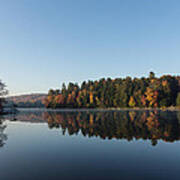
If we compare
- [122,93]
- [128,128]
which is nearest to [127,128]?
[128,128]

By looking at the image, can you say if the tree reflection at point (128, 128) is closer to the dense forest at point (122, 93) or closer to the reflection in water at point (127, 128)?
the reflection in water at point (127, 128)

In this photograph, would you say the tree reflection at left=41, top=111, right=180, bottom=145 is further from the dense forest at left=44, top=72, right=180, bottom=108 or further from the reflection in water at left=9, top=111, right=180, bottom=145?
the dense forest at left=44, top=72, right=180, bottom=108

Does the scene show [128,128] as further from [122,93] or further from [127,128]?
[122,93]

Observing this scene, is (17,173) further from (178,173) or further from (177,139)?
(177,139)

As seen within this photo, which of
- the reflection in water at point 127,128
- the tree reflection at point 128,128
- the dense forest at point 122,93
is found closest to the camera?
the tree reflection at point 128,128

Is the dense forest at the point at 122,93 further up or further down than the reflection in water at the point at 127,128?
further up

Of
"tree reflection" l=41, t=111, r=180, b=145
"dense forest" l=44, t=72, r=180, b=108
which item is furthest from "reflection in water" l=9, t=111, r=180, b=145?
"dense forest" l=44, t=72, r=180, b=108

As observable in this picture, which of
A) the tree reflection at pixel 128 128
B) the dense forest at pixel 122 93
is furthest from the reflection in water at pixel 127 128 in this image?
the dense forest at pixel 122 93

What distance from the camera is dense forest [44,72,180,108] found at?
97931 millimetres

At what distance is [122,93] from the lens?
112 m

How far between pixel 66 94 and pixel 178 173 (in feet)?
466

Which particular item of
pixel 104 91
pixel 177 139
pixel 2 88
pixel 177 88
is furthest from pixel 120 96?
pixel 177 139

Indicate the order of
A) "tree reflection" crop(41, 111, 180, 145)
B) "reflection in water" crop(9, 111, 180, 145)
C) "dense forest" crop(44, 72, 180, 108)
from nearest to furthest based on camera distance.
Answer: "tree reflection" crop(41, 111, 180, 145) → "reflection in water" crop(9, 111, 180, 145) → "dense forest" crop(44, 72, 180, 108)

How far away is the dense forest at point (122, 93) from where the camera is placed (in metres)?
97.9
